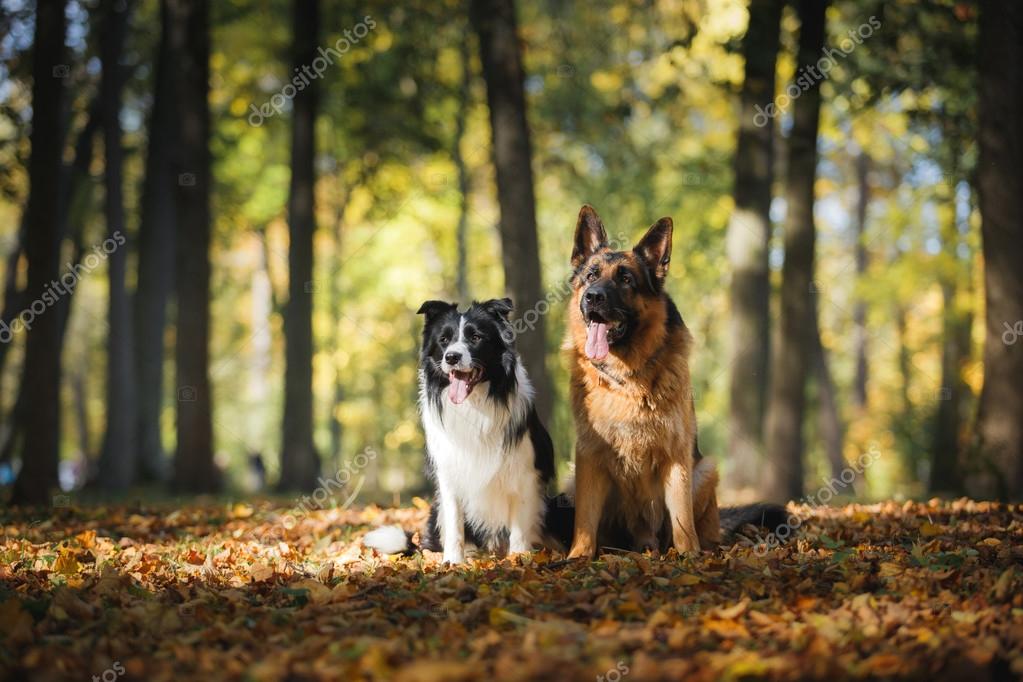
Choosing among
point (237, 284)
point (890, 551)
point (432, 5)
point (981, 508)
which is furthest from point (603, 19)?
point (237, 284)

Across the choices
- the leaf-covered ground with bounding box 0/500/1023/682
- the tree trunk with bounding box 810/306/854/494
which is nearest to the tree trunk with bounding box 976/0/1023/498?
the leaf-covered ground with bounding box 0/500/1023/682

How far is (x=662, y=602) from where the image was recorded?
5.06 meters

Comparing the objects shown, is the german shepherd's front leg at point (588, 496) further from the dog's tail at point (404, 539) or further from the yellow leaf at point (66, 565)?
the yellow leaf at point (66, 565)

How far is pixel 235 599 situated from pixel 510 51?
309 inches

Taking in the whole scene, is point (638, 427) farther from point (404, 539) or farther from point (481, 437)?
point (404, 539)

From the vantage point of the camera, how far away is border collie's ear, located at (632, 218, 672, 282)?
6797 millimetres

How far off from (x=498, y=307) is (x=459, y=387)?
652 mm

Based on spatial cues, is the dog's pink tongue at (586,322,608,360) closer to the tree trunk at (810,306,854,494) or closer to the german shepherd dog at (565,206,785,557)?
the german shepherd dog at (565,206,785,557)

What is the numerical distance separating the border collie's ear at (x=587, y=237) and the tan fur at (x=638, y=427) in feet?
0.47

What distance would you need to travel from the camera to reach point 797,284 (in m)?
12.8

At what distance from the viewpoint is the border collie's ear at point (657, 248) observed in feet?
22.3

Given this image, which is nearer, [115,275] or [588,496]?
[588,496]

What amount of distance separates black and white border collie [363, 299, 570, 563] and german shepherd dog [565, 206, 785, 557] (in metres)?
0.43

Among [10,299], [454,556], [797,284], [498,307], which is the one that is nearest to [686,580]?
[454,556]
